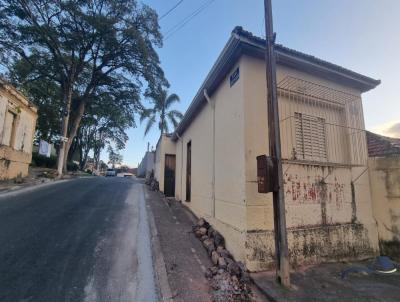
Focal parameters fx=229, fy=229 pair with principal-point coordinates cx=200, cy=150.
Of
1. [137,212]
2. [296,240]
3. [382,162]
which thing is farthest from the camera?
[137,212]

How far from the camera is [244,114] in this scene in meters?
4.41

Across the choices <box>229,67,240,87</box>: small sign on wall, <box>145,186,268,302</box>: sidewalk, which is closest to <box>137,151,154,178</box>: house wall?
<box>145,186,268,302</box>: sidewalk

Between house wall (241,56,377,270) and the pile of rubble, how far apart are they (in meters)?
0.27

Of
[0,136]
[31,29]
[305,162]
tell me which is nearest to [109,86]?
[31,29]

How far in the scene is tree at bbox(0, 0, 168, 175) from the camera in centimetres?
1759

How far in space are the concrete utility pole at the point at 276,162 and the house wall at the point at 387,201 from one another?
3366 mm

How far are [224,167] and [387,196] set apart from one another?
3.79m

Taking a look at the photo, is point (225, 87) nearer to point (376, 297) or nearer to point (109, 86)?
point (376, 297)

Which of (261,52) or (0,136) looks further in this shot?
(0,136)

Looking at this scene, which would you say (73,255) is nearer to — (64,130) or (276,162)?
(276,162)

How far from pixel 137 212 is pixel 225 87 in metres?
4.88

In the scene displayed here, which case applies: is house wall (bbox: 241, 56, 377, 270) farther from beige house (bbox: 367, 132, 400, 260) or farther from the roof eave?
the roof eave

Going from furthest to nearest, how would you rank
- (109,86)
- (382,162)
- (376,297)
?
1. (109,86)
2. (382,162)
3. (376,297)

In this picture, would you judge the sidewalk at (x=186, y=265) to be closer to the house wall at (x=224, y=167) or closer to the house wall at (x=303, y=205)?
the house wall at (x=224, y=167)
